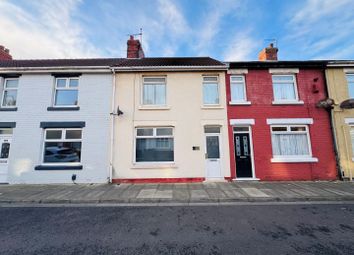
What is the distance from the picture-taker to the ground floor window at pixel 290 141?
9.15m

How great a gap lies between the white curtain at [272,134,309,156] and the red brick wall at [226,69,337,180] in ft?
1.13

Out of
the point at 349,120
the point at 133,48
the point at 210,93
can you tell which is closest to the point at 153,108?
the point at 210,93

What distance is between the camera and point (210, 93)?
978 cm

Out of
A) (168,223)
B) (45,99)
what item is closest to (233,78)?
(168,223)

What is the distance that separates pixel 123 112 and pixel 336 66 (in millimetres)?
12052

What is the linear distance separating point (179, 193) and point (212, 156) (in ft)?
10.3

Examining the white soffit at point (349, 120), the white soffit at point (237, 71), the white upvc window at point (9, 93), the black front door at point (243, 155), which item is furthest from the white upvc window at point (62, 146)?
the white soffit at point (349, 120)

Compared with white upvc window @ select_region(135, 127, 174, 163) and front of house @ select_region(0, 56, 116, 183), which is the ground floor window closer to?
white upvc window @ select_region(135, 127, 174, 163)

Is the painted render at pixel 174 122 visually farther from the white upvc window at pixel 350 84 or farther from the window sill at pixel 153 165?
the white upvc window at pixel 350 84

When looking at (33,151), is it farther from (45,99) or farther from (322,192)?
(322,192)

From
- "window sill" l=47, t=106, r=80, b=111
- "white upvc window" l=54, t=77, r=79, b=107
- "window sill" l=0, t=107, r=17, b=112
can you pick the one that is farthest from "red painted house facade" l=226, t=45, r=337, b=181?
"window sill" l=0, t=107, r=17, b=112

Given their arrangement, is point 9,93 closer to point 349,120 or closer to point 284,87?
point 284,87

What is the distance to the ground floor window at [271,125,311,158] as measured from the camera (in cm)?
915

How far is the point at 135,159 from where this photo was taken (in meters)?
9.07
